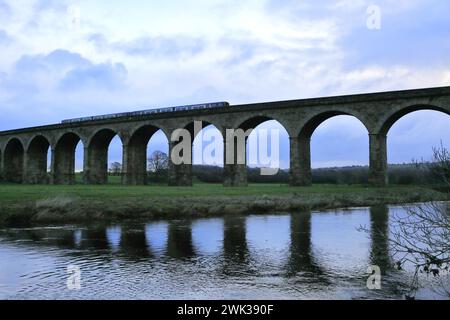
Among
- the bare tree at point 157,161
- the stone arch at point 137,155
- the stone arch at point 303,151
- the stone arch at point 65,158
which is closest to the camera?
the stone arch at point 303,151

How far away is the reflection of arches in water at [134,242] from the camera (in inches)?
476

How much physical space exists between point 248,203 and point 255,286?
16867mm

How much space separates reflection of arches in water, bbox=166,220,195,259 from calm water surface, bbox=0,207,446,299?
0.09ft

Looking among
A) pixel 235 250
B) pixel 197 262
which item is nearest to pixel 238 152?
pixel 235 250

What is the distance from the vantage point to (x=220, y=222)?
1969 centimetres

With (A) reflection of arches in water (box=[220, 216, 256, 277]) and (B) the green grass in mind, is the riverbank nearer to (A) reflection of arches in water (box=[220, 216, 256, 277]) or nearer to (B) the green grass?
(B) the green grass

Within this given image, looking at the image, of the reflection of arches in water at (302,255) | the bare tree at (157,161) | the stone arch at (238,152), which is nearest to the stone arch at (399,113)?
the stone arch at (238,152)

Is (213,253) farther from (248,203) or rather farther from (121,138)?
(121,138)

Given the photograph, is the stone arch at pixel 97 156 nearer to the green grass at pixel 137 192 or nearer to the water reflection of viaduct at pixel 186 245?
the green grass at pixel 137 192

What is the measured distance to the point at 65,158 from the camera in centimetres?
6438

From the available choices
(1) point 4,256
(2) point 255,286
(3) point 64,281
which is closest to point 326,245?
(2) point 255,286

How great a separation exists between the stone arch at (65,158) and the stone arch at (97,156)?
13.0ft

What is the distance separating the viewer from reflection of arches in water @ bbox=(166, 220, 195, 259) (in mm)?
12172
